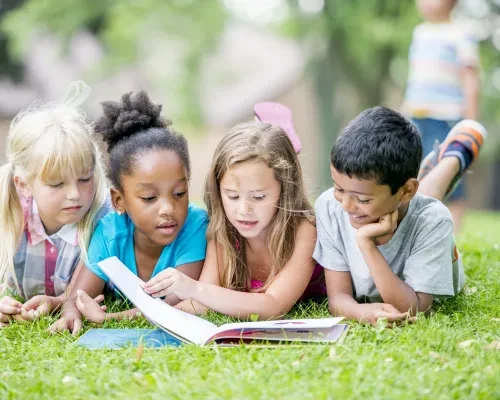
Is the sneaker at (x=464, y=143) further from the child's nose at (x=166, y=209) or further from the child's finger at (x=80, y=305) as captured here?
the child's finger at (x=80, y=305)

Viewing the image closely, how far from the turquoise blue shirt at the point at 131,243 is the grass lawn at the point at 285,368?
2.23ft

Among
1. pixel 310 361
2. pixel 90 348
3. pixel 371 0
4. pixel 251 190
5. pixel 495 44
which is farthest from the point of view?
pixel 495 44

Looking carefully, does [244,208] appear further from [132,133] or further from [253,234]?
[132,133]

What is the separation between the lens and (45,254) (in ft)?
14.2

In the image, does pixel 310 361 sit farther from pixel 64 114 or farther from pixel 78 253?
pixel 64 114

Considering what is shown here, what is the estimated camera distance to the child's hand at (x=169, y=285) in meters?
3.55

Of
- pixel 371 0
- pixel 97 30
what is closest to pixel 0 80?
pixel 97 30

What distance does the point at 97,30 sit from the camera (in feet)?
62.6

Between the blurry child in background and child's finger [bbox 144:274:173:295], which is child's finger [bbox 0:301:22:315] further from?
the blurry child in background

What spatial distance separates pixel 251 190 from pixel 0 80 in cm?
2145

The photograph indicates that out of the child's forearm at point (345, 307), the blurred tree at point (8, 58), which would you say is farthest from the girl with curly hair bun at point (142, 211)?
the blurred tree at point (8, 58)

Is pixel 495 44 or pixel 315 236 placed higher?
pixel 495 44

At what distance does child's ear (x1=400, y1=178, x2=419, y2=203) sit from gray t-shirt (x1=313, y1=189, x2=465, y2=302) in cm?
19

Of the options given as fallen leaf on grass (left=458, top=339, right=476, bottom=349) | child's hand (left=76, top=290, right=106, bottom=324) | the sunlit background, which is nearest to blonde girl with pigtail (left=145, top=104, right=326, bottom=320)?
child's hand (left=76, top=290, right=106, bottom=324)
